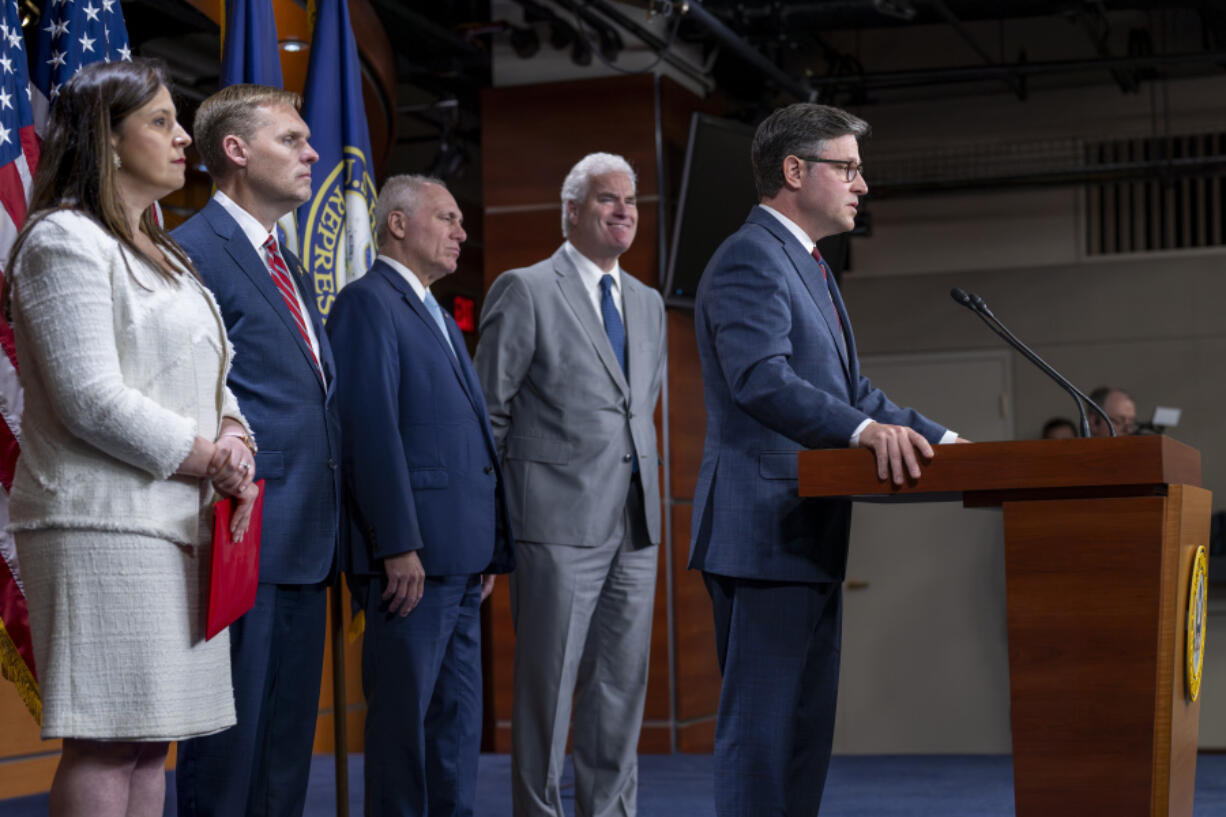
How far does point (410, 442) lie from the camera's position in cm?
308

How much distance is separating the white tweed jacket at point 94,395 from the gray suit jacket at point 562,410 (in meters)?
1.53

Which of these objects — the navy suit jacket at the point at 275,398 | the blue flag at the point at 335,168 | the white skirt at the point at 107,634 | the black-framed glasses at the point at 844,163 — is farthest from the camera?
the blue flag at the point at 335,168

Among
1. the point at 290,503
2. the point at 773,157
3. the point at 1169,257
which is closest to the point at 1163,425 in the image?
the point at 1169,257

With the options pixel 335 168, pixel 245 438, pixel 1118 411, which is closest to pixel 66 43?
pixel 335 168

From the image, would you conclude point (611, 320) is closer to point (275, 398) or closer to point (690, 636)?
point (275, 398)

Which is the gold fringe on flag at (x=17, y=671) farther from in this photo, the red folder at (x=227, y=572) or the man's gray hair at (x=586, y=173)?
the man's gray hair at (x=586, y=173)

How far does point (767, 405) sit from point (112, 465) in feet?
3.41

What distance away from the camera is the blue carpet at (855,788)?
439cm

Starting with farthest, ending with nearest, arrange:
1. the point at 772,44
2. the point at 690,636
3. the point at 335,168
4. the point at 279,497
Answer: the point at 772,44
the point at 690,636
the point at 335,168
the point at 279,497

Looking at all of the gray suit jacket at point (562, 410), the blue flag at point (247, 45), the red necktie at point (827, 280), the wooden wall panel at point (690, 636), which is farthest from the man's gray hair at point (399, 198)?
the wooden wall panel at point (690, 636)

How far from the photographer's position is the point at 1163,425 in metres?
7.39

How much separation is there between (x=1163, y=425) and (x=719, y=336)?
18.4ft

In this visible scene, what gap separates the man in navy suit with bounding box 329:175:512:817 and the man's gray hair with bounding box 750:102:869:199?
912mm

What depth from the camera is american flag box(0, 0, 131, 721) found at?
119 inches
